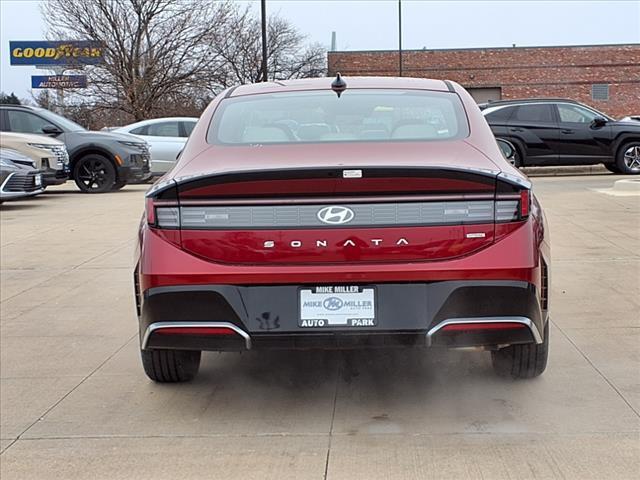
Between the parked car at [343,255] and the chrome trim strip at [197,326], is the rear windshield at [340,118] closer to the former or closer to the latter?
the parked car at [343,255]

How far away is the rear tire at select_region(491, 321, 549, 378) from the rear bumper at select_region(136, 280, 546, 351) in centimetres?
62

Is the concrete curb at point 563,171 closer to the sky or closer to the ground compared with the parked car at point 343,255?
closer to the ground

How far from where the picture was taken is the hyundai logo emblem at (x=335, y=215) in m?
3.46

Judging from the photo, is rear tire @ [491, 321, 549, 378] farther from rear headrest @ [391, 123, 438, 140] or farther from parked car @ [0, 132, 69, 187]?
parked car @ [0, 132, 69, 187]

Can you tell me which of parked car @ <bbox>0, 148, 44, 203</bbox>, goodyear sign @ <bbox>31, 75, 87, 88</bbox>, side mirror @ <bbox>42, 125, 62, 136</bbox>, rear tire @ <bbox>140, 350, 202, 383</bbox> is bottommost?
rear tire @ <bbox>140, 350, 202, 383</bbox>

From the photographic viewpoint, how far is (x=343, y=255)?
346 cm

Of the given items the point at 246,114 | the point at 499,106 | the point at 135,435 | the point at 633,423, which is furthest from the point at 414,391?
the point at 499,106

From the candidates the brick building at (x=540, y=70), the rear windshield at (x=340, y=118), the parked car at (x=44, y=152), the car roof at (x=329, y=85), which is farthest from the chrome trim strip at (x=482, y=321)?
the brick building at (x=540, y=70)

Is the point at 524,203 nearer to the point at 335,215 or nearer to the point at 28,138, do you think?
the point at 335,215

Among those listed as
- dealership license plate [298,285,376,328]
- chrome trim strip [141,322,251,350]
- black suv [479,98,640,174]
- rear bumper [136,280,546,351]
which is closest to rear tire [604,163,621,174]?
black suv [479,98,640,174]

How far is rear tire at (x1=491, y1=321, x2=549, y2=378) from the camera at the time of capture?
13.8ft

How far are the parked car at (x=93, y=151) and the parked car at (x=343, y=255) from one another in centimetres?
1228

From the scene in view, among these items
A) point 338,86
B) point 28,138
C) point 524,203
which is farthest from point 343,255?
point 28,138

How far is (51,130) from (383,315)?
13.6 metres
